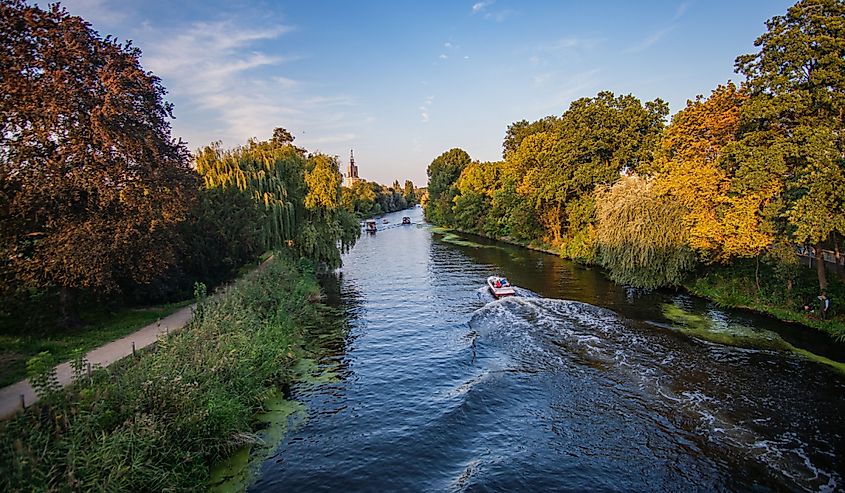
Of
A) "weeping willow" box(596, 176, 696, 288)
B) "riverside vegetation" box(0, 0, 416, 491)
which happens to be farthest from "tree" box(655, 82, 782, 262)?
"riverside vegetation" box(0, 0, 416, 491)

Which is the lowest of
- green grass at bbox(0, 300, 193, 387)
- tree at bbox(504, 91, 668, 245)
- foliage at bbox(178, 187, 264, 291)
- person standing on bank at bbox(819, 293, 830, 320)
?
person standing on bank at bbox(819, 293, 830, 320)

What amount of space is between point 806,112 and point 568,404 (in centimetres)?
1670

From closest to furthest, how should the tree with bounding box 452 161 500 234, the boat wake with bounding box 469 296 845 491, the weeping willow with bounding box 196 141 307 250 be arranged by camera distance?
the boat wake with bounding box 469 296 845 491 < the weeping willow with bounding box 196 141 307 250 < the tree with bounding box 452 161 500 234

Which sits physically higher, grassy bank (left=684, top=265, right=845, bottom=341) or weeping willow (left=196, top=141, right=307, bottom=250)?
weeping willow (left=196, top=141, right=307, bottom=250)

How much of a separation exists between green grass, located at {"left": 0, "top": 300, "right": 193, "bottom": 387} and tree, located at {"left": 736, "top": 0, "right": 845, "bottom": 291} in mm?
24712

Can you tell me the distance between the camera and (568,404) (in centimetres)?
1325

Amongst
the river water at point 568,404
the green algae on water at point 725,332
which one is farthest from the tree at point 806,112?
the river water at point 568,404

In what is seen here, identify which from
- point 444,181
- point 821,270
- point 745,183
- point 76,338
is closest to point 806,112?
point 745,183

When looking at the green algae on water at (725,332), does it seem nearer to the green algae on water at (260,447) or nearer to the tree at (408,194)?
the green algae on water at (260,447)

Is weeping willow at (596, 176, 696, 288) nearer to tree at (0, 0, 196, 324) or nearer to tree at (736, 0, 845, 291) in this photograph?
tree at (736, 0, 845, 291)

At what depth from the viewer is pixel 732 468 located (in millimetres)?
10102

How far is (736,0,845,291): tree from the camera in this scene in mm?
17109

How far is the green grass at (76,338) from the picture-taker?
12.0m

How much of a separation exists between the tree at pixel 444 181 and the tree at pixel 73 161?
213 feet
